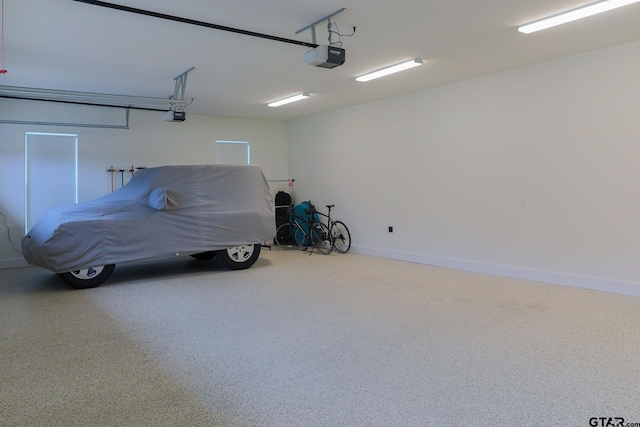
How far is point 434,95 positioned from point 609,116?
2521 millimetres

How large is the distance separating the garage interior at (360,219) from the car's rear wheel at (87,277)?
30cm

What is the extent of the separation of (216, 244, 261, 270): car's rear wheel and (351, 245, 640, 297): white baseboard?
Result: 236cm

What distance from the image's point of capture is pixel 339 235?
27.7 ft

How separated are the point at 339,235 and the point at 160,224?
142 inches

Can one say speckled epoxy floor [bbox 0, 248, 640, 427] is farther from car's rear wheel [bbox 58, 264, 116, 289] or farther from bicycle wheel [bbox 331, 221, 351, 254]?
bicycle wheel [bbox 331, 221, 351, 254]

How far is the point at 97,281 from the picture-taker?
223 inches

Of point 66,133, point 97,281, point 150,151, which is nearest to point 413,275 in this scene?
point 97,281

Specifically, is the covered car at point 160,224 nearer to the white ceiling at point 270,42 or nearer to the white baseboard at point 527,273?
the white ceiling at point 270,42

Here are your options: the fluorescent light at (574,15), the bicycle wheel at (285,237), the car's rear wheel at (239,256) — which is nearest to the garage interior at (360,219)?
the fluorescent light at (574,15)

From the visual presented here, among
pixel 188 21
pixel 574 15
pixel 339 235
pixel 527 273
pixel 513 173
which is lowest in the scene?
pixel 527 273

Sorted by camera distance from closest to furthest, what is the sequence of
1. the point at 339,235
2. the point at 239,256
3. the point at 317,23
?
1. the point at 317,23
2. the point at 239,256
3. the point at 339,235

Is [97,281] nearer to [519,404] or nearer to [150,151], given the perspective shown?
[150,151]

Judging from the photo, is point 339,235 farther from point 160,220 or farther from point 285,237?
point 160,220

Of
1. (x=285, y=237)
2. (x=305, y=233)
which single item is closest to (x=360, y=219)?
(x=305, y=233)
